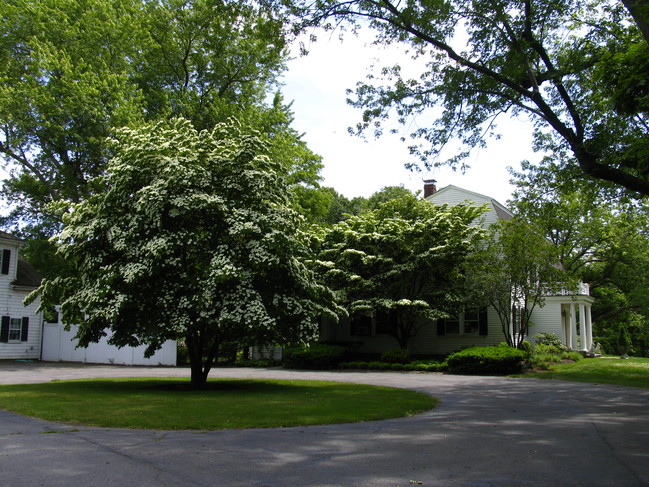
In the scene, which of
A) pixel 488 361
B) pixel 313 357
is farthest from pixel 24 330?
pixel 488 361

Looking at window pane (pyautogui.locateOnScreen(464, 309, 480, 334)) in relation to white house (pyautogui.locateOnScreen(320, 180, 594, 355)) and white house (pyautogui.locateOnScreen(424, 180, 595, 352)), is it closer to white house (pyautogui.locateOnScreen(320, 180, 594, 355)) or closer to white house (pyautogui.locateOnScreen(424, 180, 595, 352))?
white house (pyautogui.locateOnScreen(320, 180, 594, 355))

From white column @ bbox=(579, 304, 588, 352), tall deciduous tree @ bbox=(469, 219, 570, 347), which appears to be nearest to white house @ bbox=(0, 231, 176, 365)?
tall deciduous tree @ bbox=(469, 219, 570, 347)

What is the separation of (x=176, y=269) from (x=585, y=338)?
2592 centimetres

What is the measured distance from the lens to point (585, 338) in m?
30.6

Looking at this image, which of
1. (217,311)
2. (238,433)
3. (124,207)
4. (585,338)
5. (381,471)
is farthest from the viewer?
(585,338)

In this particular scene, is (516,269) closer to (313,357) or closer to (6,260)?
(313,357)

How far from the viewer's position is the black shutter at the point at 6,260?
2911cm

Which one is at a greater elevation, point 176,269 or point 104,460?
point 176,269

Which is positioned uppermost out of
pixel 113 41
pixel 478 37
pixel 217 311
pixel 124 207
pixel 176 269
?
pixel 113 41

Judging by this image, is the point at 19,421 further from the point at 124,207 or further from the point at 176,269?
the point at 124,207

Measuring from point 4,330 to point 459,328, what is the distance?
23682 millimetres

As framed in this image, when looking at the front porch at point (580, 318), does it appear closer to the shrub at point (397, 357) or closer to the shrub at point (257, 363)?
the shrub at point (397, 357)

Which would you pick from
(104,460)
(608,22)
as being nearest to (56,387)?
(104,460)

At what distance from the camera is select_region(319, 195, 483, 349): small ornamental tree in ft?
73.3
